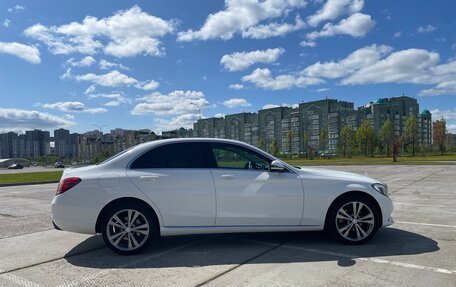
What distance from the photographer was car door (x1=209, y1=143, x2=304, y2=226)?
206 inches

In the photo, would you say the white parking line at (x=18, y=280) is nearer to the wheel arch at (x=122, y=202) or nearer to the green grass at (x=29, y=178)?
the wheel arch at (x=122, y=202)

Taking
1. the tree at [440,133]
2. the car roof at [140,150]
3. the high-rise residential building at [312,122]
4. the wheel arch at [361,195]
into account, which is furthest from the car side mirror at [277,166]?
the high-rise residential building at [312,122]

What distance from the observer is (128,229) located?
512 cm

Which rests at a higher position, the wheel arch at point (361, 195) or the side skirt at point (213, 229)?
the wheel arch at point (361, 195)

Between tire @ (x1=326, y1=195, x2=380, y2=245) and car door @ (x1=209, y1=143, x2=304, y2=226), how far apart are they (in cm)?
53

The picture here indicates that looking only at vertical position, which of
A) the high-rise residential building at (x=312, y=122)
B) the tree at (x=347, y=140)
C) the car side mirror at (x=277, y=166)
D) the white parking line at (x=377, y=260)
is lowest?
the white parking line at (x=377, y=260)

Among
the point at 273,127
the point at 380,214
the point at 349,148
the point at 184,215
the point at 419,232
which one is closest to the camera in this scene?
the point at 184,215

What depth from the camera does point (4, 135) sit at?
562 feet

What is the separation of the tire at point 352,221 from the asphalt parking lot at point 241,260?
151mm

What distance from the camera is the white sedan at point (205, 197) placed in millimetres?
5121

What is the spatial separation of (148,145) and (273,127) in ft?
465

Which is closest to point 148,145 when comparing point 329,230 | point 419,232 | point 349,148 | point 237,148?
point 237,148

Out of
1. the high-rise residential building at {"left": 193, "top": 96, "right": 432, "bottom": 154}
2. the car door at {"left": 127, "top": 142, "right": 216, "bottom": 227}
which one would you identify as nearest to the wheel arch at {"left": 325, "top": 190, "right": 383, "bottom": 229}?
the car door at {"left": 127, "top": 142, "right": 216, "bottom": 227}

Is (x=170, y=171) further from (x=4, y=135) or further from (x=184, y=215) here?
(x=4, y=135)
